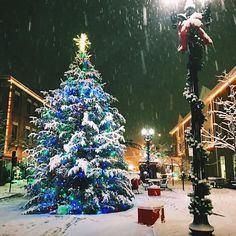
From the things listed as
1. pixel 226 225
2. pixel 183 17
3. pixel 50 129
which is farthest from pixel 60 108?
pixel 226 225

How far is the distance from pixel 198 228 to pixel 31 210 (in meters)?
7.78

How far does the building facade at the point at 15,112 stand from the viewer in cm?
3350

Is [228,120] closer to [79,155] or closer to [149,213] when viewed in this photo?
[79,155]

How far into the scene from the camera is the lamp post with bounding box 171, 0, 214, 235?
7.53m

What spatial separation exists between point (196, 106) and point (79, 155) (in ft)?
23.0

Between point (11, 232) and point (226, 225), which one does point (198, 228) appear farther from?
point (11, 232)

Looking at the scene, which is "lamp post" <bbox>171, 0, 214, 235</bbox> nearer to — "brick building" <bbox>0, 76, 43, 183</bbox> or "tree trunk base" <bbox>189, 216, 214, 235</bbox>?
"tree trunk base" <bbox>189, 216, 214, 235</bbox>

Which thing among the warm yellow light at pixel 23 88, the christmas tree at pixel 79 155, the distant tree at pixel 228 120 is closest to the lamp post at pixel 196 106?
the christmas tree at pixel 79 155

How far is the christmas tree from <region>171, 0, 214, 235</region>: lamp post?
5714mm

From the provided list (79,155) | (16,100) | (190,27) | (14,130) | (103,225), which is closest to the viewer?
(190,27)

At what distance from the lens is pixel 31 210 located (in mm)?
12477

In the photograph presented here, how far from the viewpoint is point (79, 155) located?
1354cm

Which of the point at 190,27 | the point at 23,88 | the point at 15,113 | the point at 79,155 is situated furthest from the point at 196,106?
the point at 23,88

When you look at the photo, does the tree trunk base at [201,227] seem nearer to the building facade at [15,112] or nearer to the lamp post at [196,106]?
the lamp post at [196,106]
